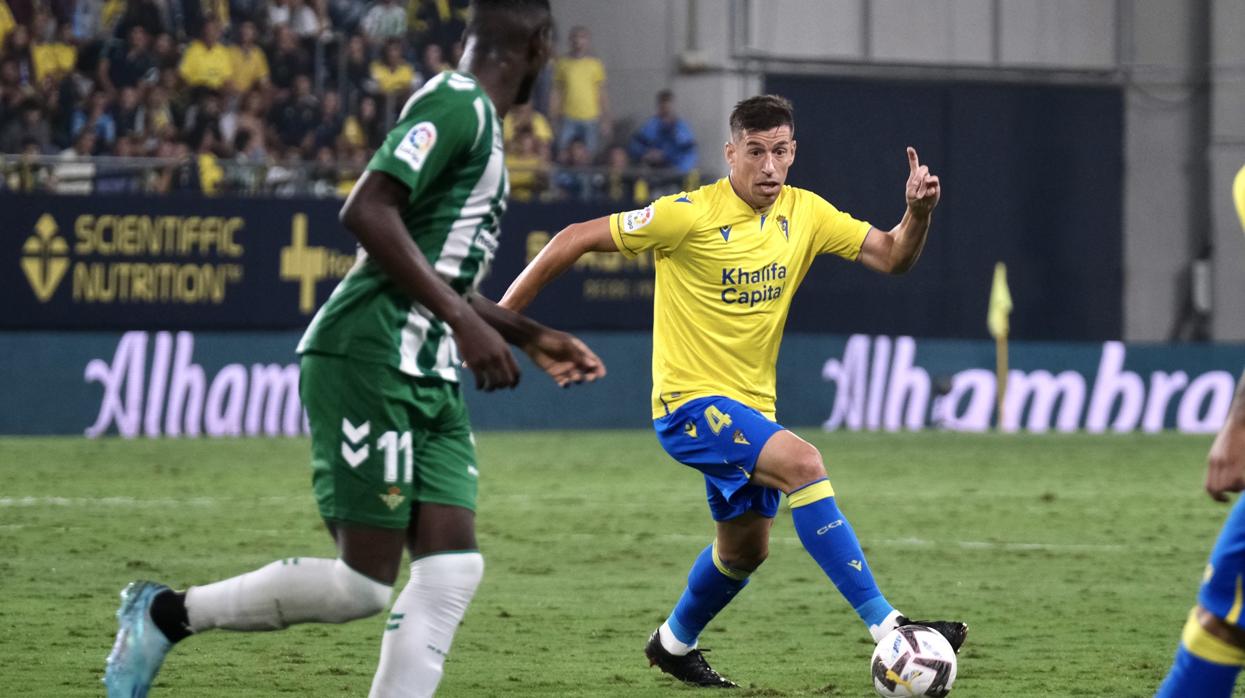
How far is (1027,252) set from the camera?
31219 millimetres

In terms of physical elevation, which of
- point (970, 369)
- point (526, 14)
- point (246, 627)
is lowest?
point (970, 369)

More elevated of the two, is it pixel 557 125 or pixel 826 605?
pixel 557 125

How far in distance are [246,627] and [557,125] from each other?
821 inches

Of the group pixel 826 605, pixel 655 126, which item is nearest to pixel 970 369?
pixel 655 126

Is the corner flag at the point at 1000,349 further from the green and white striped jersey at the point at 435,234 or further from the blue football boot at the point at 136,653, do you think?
the blue football boot at the point at 136,653

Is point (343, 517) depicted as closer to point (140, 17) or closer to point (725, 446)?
point (725, 446)

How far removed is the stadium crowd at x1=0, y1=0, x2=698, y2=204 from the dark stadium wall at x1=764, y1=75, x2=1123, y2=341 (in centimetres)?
389

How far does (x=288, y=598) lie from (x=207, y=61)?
18.9 metres

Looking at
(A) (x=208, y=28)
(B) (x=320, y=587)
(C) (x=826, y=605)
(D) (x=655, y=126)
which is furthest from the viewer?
(D) (x=655, y=126)

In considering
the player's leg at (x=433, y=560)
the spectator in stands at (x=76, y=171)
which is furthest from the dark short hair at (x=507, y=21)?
the spectator in stands at (x=76, y=171)

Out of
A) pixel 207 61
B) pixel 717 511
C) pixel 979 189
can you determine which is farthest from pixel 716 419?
pixel 979 189

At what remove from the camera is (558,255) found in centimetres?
783

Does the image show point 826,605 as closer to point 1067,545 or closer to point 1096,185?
point 1067,545

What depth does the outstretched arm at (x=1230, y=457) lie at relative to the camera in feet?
15.8
